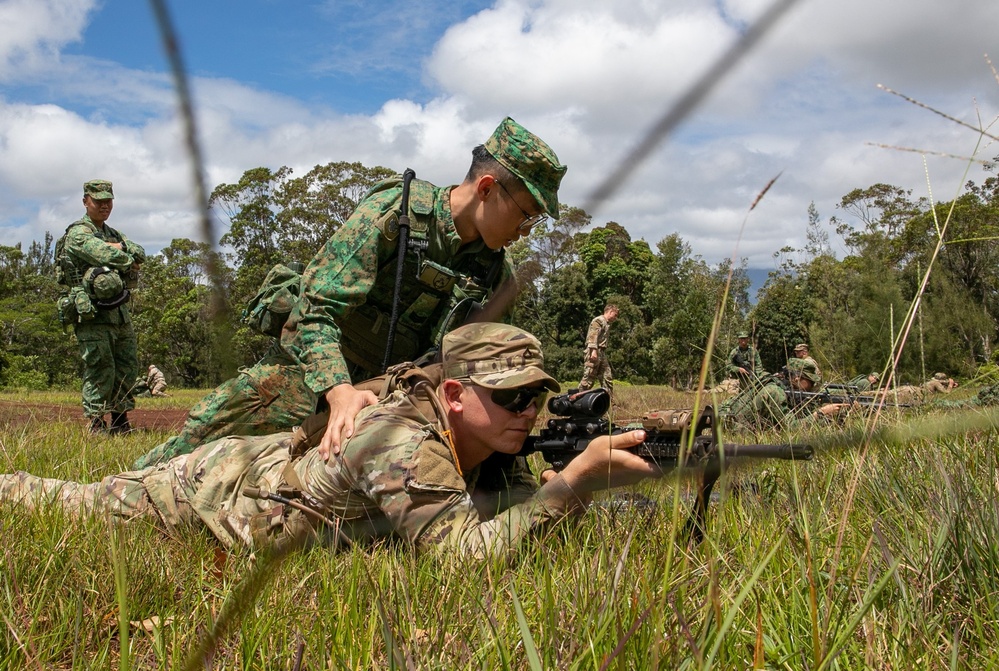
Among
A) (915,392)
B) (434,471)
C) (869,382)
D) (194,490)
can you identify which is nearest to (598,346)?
(869,382)

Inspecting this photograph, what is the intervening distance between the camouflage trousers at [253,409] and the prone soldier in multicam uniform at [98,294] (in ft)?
13.8

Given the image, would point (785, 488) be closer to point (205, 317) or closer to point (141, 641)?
point (141, 641)

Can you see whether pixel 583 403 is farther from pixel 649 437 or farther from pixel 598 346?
pixel 598 346

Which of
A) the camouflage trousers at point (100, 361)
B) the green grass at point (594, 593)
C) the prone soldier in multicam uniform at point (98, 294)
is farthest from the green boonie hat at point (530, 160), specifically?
the camouflage trousers at point (100, 361)

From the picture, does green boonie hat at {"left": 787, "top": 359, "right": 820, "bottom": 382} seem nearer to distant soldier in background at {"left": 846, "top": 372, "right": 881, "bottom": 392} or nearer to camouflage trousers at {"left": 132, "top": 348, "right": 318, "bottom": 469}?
distant soldier in background at {"left": 846, "top": 372, "right": 881, "bottom": 392}

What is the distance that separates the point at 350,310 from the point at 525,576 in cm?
188

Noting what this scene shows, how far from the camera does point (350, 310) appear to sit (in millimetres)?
3885

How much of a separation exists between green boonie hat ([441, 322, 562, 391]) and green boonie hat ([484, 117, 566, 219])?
2.00ft

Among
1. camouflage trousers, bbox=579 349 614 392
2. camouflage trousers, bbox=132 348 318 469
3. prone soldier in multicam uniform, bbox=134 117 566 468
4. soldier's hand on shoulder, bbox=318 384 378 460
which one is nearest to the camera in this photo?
soldier's hand on shoulder, bbox=318 384 378 460

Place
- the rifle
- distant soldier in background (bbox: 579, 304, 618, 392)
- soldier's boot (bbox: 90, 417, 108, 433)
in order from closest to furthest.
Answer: the rifle → soldier's boot (bbox: 90, 417, 108, 433) → distant soldier in background (bbox: 579, 304, 618, 392)

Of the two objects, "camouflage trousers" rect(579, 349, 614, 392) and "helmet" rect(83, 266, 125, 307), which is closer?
"helmet" rect(83, 266, 125, 307)

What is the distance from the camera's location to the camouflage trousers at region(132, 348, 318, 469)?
408 cm

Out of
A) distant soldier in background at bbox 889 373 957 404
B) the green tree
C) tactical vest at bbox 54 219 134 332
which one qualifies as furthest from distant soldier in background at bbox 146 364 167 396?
the green tree

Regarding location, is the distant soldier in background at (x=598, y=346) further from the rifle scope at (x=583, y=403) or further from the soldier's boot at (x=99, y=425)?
the rifle scope at (x=583, y=403)
